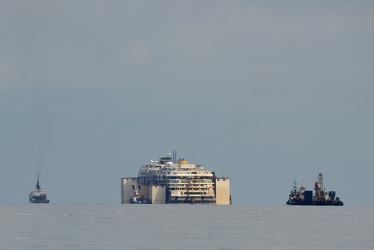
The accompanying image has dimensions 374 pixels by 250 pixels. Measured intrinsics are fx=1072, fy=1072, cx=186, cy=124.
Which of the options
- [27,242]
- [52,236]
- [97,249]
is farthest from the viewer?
[52,236]

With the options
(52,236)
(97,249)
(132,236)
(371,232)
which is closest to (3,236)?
(52,236)

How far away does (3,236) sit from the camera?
113375 millimetres

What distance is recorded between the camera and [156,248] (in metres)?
96.0

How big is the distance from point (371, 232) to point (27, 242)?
44179 millimetres

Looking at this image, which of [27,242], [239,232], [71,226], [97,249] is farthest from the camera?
[71,226]

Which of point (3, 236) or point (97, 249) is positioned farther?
point (3, 236)

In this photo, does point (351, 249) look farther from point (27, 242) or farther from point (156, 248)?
point (27, 242)

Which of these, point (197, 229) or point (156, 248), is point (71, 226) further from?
point (156, 248)

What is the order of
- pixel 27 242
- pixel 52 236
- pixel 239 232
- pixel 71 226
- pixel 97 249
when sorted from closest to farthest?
1. pixel 97 249
2. pixel 27 242
3. pixel 52 236
4. pixel 239 232
5. pixel 71 226

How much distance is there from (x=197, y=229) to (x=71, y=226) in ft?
56.4

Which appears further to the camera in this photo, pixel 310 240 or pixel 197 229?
pixel 197 229

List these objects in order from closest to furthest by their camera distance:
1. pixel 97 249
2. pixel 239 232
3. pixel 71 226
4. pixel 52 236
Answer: pixel 97 249 < pixel 52 236 < pixel 239 232 < pixel 71 226

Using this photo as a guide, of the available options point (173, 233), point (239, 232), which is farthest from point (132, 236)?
point (239, 232)

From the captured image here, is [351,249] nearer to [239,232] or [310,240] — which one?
[310,240]
